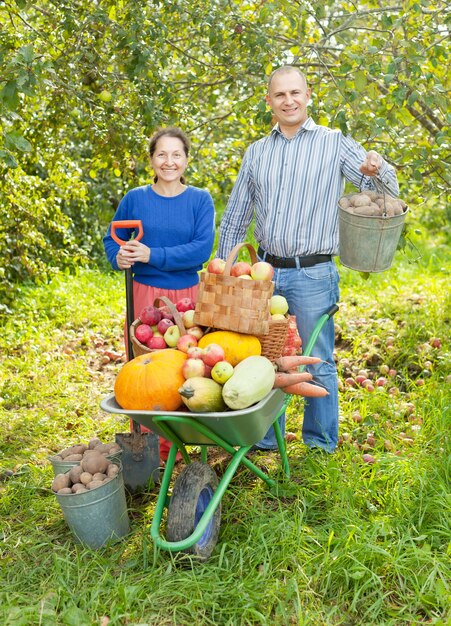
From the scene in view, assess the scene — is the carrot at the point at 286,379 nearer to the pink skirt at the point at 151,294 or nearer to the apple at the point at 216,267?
the apple at the point at 216,267

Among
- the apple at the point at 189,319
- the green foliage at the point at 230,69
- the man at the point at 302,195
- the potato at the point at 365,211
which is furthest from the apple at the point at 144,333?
the green foliage at the point at 230,69

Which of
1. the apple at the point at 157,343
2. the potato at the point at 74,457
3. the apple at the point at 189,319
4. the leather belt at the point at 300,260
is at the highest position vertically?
the leather belt at the point at 300,260

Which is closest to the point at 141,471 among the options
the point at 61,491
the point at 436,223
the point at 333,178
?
the point at 61,491

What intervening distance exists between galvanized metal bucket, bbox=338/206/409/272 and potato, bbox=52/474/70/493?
1543 mm

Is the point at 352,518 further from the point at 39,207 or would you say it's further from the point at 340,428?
the point at 39,207

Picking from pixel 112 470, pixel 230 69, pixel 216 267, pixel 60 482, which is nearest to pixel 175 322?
pixel 216 267

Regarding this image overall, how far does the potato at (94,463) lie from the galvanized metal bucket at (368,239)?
1.39 m

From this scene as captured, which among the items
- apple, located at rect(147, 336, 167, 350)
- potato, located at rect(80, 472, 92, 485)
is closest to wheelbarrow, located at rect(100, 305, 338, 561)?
apple, located at rect(147, 336, 167, 350)

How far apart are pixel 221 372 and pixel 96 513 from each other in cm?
89

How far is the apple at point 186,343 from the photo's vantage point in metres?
2.78

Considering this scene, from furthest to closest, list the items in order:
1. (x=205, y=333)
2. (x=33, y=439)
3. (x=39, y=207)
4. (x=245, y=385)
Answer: (x=39, y=207) → (x=33, y=439) → (x=205, y=333) → (x=245, y=385)

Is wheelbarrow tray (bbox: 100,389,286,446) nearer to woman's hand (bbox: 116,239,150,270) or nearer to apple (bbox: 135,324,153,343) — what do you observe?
apple (bbox: 135,324,153,343)

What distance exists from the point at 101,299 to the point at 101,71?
2.52 m

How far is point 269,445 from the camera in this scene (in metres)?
3.96
